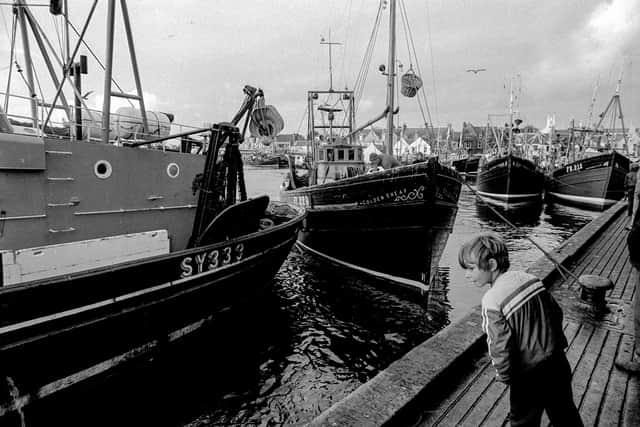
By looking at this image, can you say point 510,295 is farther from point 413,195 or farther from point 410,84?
point 410,84

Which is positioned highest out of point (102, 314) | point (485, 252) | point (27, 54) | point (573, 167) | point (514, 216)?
point (27, 54)

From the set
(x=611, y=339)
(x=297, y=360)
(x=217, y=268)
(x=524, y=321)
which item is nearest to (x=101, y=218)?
(x=217, y=268)

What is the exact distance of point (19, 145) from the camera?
560 cm

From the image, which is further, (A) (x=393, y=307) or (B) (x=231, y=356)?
(A) (x=393, y=307)

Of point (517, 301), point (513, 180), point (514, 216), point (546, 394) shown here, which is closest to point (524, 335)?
point (517, 301)

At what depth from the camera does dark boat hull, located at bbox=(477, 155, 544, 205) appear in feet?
94.2

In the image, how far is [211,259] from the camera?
630 centimetres

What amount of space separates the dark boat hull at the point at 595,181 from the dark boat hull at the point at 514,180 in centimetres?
197

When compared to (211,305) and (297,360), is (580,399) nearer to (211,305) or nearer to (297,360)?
(297,360)

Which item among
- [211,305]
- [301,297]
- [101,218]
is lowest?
[301,297]

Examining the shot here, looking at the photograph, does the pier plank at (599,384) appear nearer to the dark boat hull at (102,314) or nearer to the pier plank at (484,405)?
the pier plank at (484,405)

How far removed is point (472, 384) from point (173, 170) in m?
6.65

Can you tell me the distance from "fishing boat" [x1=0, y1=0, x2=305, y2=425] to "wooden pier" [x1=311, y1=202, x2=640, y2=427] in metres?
3.38

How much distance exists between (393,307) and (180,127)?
247 inches
